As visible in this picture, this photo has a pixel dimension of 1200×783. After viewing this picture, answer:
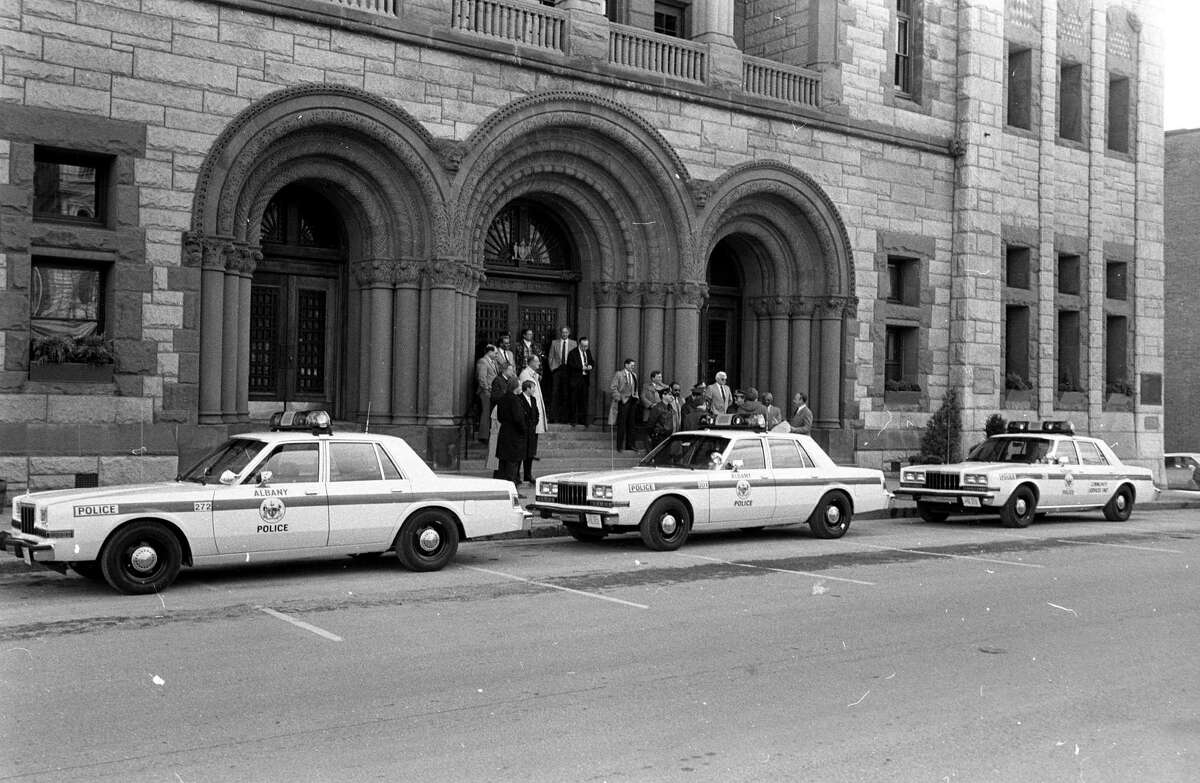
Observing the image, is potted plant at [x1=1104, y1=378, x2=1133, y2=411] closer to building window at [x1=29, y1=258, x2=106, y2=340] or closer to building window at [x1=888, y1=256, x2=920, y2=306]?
building window at [x1=888, y1=256, x2=920, y2=306]

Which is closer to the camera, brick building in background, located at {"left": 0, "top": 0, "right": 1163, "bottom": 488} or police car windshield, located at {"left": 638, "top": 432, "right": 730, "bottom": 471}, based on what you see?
police car windshield, located at {"left": 638, "top": 432, "right": 730, "bottom": 471}

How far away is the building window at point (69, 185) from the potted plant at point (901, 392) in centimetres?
1574

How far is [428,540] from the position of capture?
40.4 feet

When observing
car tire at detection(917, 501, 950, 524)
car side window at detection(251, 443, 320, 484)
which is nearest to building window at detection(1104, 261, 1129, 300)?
car tire at detection(917, 501, 950, 524)

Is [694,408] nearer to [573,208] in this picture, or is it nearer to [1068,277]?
[573,208]

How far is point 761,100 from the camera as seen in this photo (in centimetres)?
2373

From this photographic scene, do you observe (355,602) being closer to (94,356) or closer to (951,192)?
(94,356)

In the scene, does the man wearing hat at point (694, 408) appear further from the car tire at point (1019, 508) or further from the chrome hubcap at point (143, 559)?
the chrome hubcap at point (143, 559)

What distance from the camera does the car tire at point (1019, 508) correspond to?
18.2 meters

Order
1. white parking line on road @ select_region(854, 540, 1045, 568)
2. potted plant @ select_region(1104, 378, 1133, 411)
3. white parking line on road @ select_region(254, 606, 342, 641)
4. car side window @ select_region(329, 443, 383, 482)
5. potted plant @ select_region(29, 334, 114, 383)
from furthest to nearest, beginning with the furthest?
potted plant @ select_region(1104, 378, 1133, 411) → potted plant @ select_region(29, 334, 114, 383) → white parking line on road @ select_region(854, 540, 1045, 568) → car side window @ select_region(329, 443, 383, 482) → white parking line on road @ select_region(254, 606, 342, 641)

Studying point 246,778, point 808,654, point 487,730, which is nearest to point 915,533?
point 808,654

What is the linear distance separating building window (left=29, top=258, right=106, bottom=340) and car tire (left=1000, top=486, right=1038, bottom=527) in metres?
13.1

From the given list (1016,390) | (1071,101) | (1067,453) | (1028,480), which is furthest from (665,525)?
(1071,101)

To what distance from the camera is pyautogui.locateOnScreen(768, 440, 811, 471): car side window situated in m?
15.5
